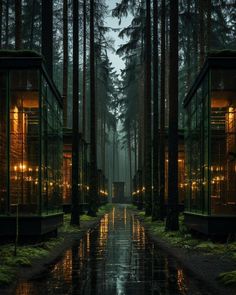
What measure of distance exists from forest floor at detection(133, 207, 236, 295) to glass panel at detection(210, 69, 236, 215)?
1.36 meters

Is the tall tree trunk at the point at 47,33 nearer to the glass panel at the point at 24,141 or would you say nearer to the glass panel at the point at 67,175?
the glass panel at the point at 24,141

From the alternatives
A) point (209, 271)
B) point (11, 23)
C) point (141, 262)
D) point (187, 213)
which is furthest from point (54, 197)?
point (11, 23)

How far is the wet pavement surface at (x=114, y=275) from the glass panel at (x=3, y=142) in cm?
234

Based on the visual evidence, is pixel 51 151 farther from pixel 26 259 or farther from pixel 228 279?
pixel 228 279

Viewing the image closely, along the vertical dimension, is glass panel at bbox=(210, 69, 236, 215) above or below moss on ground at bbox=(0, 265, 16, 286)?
above

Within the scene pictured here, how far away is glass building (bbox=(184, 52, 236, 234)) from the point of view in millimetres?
16188

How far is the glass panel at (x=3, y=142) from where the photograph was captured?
15555 millimetres

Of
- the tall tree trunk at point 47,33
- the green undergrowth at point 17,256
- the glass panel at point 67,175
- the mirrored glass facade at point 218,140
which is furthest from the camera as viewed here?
the glass panel at point 67,175

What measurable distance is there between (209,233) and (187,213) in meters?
4.72

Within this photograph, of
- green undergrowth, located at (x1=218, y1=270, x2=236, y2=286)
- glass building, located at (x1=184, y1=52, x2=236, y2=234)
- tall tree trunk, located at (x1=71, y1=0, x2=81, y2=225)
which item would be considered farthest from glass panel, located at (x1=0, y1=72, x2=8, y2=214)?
tall tree trunk, located at (x1=71, y1=0, x2=81, y2=225)

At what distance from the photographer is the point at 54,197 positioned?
19469 millimetres

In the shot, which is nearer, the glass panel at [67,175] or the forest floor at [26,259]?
the forest floor at [26,259]

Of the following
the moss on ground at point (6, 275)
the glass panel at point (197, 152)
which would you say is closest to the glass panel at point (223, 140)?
the glass panel at point (197, 152)

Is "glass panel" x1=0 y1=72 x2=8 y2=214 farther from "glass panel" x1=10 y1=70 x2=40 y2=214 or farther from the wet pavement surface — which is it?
the wet pavement surface
